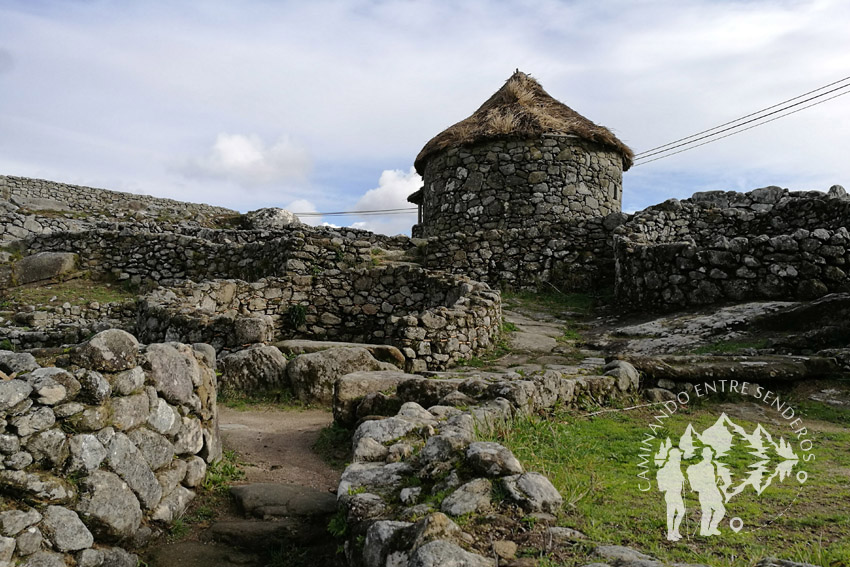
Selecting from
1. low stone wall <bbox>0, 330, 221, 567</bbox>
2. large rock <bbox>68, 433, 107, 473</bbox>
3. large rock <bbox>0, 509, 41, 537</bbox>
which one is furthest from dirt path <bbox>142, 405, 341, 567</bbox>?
large rock <bbox>0, 509, 41, 537</bbox>

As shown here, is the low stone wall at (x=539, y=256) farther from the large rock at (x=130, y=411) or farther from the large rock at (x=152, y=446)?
the large rock at (x=130, y=411)

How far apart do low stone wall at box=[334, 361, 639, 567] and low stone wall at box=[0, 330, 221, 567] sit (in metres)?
1.29

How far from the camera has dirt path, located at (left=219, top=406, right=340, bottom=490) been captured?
5.16 m

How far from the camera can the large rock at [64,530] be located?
10.5 ft

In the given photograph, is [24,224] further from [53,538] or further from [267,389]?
[53,538]

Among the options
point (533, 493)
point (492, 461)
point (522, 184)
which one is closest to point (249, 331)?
point (492, 461)

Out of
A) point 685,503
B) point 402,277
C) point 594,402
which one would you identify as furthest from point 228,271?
point 685,503

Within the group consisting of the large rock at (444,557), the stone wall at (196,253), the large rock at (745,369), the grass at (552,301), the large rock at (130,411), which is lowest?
the large rock at (444,557)

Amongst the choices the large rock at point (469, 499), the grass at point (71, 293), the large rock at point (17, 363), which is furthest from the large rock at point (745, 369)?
the grass at point (71, 293)

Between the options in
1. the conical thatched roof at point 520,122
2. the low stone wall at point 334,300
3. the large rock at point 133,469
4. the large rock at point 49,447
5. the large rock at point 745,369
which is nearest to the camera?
the large rock at point 49,447

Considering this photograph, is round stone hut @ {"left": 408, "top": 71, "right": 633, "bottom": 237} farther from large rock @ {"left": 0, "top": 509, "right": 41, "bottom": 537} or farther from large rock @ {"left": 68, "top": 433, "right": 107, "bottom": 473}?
large rock @ {"left": 0, "top": 509, "right": 41, "bottom": 537}

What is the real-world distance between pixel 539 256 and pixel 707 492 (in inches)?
453

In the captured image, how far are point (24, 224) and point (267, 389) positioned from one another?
1697 centimetres

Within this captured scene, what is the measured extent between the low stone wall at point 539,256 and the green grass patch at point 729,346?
5.50m
